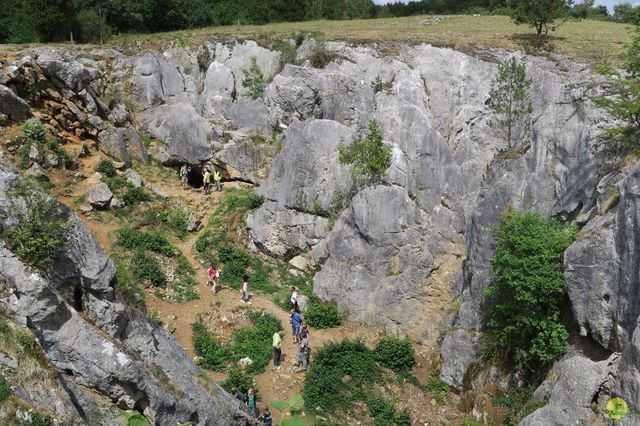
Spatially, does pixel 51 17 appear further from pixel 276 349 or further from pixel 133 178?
pixel 276 349

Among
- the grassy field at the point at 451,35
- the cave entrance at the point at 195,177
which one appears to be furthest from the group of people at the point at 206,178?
the grassy field at the point at 451,35

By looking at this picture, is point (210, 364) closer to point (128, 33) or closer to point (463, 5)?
point (128, 33)

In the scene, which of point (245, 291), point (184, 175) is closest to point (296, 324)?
point (245, 291)

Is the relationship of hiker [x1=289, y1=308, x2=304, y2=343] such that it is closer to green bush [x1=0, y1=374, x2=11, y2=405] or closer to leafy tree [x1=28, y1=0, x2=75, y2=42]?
green bush [x1=0, y1=374, x2=11, y2=405]

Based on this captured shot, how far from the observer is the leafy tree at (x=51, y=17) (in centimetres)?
3241

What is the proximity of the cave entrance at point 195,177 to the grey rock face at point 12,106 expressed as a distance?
8549 mm

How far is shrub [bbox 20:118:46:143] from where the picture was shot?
23.8 metres

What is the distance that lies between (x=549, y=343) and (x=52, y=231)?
1349cm

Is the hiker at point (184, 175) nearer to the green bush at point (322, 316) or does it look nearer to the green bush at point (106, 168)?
the green bush at point (106, 168)

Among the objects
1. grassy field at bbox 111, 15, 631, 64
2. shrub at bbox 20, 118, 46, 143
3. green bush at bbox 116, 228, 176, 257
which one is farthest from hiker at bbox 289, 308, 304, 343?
grassy field at bbox 111, 15, 631, 64

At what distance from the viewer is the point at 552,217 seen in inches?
634

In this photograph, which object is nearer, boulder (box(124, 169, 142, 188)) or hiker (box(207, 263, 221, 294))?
hiker (box(207, 263, 221, 294))

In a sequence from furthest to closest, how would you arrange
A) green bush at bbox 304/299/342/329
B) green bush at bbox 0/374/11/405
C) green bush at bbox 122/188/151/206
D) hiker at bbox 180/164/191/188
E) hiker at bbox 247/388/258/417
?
hiker at bbox 180/164/191/188, green bush at bbox 122/188/151/206, green bush at bbox 304/299/342/329, hiker at bbox 247/388/258/417, green bush at bbox 0/374/11/405

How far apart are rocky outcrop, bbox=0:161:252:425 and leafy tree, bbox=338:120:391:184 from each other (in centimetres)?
1174
